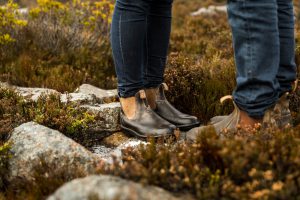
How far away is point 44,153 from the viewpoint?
2678 mm

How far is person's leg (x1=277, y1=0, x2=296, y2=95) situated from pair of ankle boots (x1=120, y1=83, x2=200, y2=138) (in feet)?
2.61

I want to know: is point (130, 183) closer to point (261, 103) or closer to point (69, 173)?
point (69, 173)

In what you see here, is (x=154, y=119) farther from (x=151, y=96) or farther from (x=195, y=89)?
(x=195, y=89)

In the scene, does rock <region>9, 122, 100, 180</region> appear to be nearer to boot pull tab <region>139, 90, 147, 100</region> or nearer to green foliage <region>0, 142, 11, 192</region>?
green foliage <region>0, 142, 11, 192</region>

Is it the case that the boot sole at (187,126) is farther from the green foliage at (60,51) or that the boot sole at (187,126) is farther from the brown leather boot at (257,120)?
the green foliage at (60,51)

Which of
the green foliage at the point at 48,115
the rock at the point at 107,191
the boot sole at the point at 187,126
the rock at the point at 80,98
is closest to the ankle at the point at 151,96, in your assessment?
the boot sole at the point at 187,126

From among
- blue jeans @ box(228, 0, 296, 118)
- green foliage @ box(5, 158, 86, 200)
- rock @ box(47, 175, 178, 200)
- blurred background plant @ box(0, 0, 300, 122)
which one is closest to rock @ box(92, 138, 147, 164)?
green foliage @ box(5, 158, 86, 200)

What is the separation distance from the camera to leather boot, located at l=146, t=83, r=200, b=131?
335 cm

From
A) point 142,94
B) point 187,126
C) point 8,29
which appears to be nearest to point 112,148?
point 142,94

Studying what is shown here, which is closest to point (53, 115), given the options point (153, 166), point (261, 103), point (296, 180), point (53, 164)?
point (53, 164)

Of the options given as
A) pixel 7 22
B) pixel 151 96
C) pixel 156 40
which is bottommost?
pixel 151 96

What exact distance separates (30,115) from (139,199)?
69.5 inches

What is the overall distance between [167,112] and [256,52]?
3.47 feet

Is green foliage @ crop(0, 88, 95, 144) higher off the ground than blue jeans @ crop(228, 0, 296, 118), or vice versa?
blue jeans @ crop(228, 0, 296, 118)
